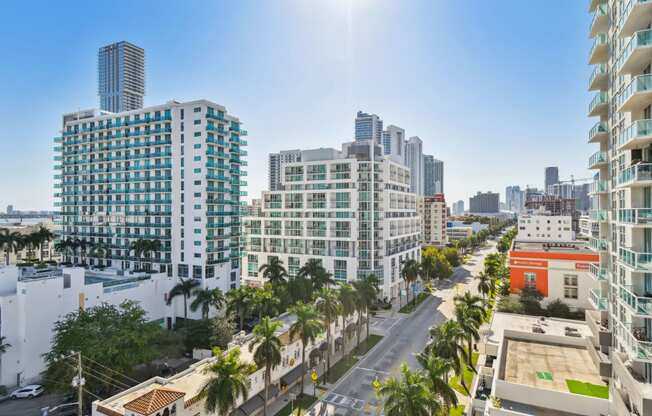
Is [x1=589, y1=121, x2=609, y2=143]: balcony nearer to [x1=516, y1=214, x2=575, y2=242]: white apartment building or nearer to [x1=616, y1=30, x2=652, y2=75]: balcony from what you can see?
[x1=616, y1=30, x2=652, y2=75]: balcony

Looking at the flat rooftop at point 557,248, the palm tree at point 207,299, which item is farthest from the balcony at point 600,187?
the palm tree at point 207,299

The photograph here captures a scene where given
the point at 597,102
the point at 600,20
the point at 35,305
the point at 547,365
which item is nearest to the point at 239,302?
the point at 35,305

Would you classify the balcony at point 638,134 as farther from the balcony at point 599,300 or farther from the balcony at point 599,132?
the balcony at point 599,300

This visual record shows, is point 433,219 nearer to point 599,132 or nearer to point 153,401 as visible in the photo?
point 599,132

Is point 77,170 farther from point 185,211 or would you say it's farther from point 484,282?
point 484,282

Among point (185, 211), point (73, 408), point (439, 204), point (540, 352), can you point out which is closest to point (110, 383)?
point (73, 408)
